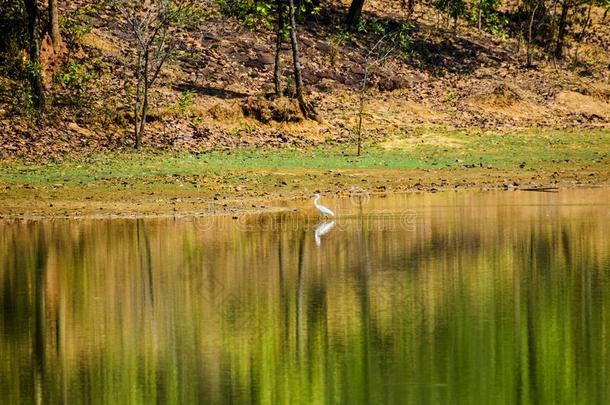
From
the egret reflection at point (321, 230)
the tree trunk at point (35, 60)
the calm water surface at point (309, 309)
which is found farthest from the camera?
the tree trunk at point (35, 60)

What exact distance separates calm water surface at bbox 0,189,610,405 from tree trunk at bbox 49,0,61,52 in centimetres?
1463

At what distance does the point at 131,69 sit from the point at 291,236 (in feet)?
64.4

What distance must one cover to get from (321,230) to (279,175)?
846 centimetres

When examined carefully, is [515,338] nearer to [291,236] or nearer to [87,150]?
[291,236]

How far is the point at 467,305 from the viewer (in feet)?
54.1

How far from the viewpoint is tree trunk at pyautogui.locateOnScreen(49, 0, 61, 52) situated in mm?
38625

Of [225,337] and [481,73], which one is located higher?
[481,73]

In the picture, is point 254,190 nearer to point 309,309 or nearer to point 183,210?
point 183,210

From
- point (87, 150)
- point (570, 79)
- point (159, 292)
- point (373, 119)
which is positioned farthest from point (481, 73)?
point (159, 292)

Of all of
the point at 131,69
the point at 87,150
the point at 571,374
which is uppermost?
the point at 131,69

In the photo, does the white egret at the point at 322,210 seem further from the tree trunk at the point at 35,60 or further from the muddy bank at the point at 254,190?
the tree trunk at the point at 35,60

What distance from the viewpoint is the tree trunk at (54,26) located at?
38.6 m

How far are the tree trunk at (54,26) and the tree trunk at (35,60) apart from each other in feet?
5.66

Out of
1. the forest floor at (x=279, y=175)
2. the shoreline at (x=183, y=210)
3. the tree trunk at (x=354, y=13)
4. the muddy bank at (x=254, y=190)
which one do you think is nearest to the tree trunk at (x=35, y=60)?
Answer: the forest floor at (x=279, y=175)
